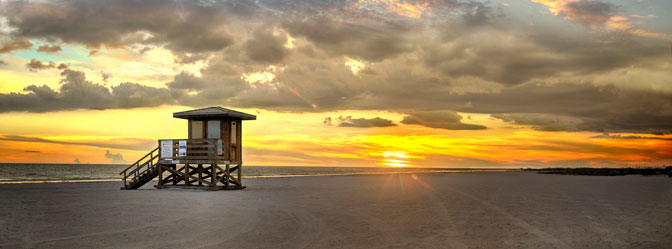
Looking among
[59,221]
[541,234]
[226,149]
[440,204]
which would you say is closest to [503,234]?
[541,234]

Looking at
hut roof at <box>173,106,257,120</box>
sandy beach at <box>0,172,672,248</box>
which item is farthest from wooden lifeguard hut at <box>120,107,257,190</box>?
sandy beach at <box>0,172,672,248</box>

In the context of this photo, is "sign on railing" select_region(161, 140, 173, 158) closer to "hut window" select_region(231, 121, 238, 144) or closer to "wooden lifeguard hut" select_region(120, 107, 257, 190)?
"wooden lifeguard hut" select_region(120, 107, 257, 190)

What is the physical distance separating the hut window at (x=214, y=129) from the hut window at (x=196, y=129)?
64 cm

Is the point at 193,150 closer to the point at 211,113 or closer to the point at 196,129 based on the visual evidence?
the point at 196,129

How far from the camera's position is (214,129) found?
32.0 meters

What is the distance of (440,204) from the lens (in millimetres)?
21500

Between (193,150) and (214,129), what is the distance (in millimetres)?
1934

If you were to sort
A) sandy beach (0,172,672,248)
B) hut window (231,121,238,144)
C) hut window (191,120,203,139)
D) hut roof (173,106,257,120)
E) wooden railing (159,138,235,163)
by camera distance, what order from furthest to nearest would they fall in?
hut window (231,121,238,144)
hut window (191,120,203,139)
wooden railing (159,138,235,163)
hut roof (173,106,257,120)
sandy beach (0,172,672,248)

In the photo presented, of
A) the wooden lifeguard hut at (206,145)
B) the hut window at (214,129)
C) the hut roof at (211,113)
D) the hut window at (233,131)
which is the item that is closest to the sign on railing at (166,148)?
the wooden lifeguard hut at (206,145)

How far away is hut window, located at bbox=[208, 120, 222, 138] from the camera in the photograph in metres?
32.0

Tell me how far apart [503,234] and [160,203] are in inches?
590

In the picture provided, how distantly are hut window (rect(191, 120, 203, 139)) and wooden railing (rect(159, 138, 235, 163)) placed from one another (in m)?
0.53

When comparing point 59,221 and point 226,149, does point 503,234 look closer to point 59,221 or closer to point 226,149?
point 59,221

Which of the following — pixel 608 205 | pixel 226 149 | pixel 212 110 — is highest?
pixel 212 110
